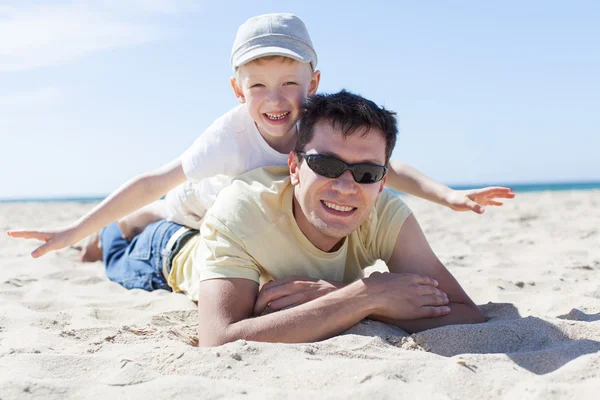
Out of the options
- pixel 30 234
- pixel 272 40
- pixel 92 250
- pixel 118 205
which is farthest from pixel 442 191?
pixel 92 250

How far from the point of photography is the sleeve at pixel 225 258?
112 inches

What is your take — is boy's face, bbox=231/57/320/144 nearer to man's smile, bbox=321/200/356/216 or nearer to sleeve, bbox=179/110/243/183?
sleeve, bbox=179/110/243/183

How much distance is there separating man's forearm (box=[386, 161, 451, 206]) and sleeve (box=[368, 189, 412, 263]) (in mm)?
476

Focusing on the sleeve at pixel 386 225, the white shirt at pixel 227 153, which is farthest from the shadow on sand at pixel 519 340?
the white shirt at pixel 227 153

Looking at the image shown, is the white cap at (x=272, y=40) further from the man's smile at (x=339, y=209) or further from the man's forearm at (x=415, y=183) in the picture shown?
the man's smile at (x=339, y=209)

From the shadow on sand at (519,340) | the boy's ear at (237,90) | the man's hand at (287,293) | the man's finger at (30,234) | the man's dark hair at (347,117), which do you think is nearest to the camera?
the shadow on sand at (519,340)

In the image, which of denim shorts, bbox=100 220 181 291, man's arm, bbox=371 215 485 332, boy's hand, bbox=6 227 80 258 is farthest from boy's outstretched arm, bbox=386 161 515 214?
boy's hand, bbox=6 227 80 258

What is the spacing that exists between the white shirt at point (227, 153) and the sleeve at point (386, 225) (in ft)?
2.45

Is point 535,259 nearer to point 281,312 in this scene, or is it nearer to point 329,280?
point 329,280

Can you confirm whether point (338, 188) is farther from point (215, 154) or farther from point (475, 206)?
point (215, 154)

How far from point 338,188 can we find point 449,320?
0.93 metres

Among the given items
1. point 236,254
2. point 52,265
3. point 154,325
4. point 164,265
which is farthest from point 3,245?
point 236,254

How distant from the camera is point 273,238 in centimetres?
304

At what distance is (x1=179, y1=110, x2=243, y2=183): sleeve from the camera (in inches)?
146
